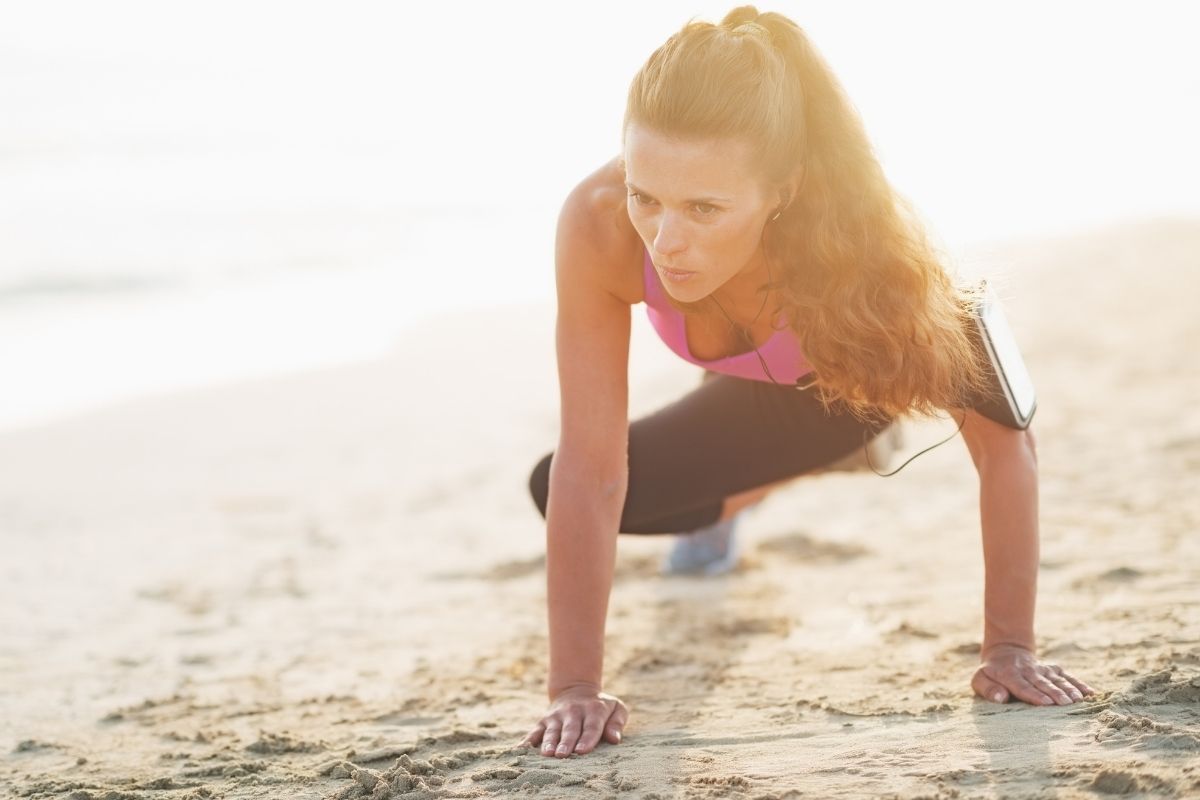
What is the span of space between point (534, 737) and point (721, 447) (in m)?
0.93

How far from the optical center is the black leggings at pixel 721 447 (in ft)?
10.2

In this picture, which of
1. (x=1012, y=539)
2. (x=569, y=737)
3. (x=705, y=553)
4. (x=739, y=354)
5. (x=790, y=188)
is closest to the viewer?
(x=790, y=188)

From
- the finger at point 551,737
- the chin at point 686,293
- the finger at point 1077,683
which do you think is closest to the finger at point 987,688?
the finger at point 1077,683

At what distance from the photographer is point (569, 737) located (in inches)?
97.5

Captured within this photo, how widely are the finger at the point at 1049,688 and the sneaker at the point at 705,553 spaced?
1.55 meters

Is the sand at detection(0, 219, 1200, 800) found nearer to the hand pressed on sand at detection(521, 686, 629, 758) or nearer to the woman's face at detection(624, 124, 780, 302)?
the hand pressed on sand at detection(521, 686, 629, 758)

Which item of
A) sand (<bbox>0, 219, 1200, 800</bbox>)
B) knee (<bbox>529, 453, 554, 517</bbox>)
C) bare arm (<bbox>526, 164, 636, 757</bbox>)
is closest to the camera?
sand (<bbox>0, 219, 1200, 800</bbox>)

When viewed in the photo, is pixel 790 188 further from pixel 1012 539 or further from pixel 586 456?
pixel 1012 539

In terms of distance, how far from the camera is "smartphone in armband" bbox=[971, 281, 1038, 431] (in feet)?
8.31

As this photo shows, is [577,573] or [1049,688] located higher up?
[577,573]

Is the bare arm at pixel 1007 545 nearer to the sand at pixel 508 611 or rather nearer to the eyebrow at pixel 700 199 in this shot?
the sand at pixel 508 611

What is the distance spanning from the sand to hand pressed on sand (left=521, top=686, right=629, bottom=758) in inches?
1.9

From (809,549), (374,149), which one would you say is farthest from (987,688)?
(374,149)

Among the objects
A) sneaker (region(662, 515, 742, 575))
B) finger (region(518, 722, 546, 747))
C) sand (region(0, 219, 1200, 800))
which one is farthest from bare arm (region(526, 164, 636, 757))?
sneaker (region(662, 515, 742, 575))
